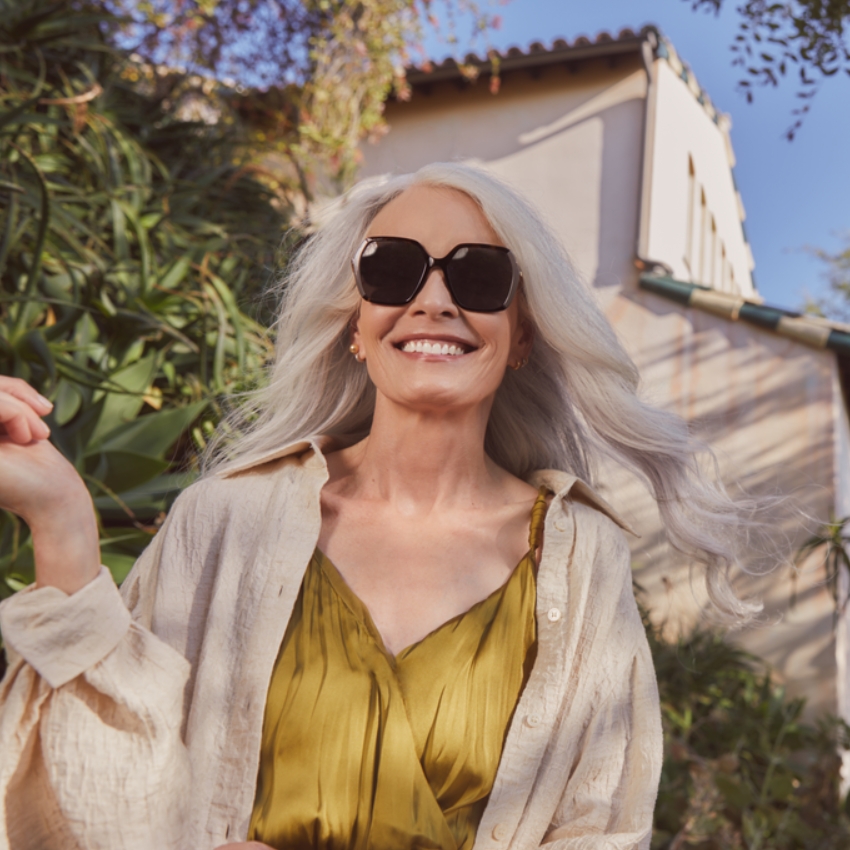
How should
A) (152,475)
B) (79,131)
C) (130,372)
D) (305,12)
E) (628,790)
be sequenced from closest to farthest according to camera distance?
(628,790) → (152,475) → (130,372) → (79,131) → (305,12)

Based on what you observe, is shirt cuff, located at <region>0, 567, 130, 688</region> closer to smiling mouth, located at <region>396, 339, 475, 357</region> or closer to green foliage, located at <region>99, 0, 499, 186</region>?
smiling mouth, located at <region>396, 339, 475, 357</region>

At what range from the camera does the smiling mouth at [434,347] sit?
1587 mm

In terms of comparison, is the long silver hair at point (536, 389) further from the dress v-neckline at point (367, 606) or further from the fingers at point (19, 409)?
the fingers at point (19, 409)

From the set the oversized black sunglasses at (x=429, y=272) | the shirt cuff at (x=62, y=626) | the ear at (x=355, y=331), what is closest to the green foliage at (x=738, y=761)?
the ear at (x=355, y=331)

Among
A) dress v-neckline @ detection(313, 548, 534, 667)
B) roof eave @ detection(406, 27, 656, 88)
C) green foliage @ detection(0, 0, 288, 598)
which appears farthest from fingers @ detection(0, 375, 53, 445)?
roof eave @ detection(406, 27, 656, 88)

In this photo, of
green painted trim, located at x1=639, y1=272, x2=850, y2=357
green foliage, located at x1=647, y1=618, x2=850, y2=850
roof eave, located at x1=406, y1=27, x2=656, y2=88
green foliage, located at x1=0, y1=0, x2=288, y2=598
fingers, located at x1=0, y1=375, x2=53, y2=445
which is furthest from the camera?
roof eave, located at x1=406, y1=27, x2=656, y2=88

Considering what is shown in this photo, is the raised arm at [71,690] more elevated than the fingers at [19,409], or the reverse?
the fingers at [19,409]

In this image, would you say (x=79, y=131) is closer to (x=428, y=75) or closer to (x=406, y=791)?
(x=406, y=791)

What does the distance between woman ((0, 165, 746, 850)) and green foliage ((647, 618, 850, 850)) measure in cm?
223

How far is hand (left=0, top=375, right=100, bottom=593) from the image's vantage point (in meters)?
1.09

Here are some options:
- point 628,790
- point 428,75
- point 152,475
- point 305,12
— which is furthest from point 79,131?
point 428,75

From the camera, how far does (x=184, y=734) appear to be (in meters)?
1.44

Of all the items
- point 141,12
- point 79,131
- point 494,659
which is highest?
point 141,12

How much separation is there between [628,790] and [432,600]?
1.54ft
